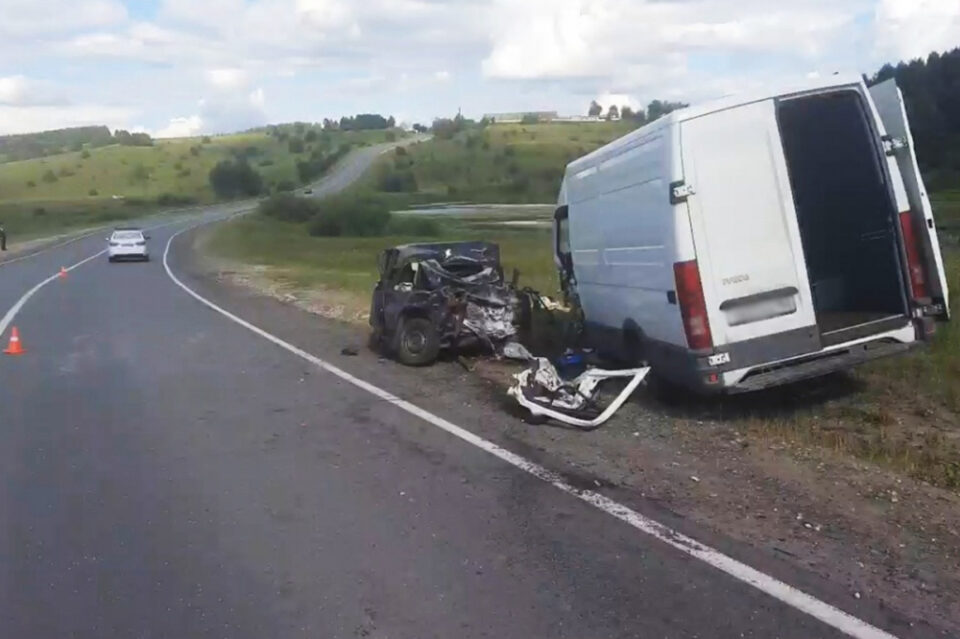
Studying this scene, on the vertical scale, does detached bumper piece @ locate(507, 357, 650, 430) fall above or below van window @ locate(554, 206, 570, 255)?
below

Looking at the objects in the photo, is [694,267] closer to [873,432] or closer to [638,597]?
[873,432]

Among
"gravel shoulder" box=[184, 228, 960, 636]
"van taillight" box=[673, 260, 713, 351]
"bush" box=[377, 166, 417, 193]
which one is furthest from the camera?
"bush" box=[377, 166, 417, 193]

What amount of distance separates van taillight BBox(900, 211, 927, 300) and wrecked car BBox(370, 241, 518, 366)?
5.13m

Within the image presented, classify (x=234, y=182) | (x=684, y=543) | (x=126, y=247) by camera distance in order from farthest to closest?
(x=234, y=182) → (x=126, y=247) → (x=684, y=543)

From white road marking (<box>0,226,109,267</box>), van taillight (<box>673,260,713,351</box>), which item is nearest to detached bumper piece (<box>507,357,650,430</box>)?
van taillight (<box>673,260,713,351</box>)

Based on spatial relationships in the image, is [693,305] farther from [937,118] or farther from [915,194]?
[937,118]

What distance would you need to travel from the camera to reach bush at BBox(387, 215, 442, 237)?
5819 cm

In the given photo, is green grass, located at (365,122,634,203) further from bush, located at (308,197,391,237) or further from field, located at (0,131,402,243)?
bush, located at (308,197,391,237)

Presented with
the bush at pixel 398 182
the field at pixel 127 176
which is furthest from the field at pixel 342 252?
the bush at pixel 398 182

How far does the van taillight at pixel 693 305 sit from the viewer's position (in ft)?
27.1

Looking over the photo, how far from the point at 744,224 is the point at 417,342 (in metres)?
5.32

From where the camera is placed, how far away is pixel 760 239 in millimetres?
8414

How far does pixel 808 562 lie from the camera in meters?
5.43

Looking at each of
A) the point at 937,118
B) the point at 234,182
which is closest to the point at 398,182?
the point at 234,182
